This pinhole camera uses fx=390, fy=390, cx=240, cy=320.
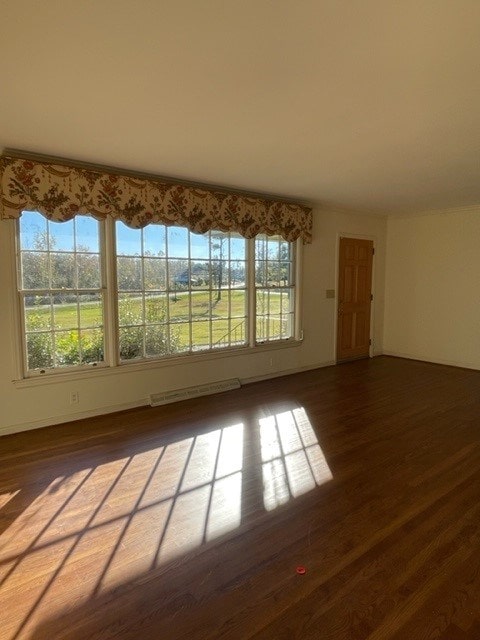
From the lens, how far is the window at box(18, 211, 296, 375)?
3656 mm

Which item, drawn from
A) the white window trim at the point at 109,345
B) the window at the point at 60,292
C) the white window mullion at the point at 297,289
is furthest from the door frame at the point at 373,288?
the window at the point at 60,292

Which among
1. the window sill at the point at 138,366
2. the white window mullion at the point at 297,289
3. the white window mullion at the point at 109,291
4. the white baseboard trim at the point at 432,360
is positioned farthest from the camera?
the white baseboard trim at the point at 432,360

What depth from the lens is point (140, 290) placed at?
13.8ft

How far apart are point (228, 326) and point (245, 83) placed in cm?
320

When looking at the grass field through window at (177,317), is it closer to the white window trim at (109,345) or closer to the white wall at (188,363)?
the white window trim at (109,345)

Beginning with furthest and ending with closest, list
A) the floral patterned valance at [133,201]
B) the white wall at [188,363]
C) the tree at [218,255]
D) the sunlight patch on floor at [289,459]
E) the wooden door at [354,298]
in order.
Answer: the wooden door at [354,298] < the tree at [218,255] < the white wall at [188,363] < the floral patterned valance at [133,201] < the sunlight patch on floor at [289,459]

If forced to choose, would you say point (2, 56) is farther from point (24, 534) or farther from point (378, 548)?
point (378, 548)

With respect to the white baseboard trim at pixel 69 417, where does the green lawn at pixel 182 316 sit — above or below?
above

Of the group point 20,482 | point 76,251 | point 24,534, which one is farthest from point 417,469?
point 76,251

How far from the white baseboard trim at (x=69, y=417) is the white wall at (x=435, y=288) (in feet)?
15.2

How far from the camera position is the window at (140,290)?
366 centimetres

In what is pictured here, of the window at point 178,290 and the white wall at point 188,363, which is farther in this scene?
the window at point 178,290

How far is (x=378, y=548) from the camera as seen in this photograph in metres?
2.05

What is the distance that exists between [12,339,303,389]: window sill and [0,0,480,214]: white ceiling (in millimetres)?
2012
